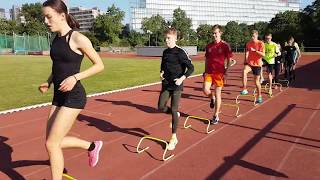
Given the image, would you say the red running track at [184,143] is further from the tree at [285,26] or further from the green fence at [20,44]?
the tree at [285,26]

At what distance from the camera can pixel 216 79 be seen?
27.2ft

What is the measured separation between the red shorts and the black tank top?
4.64 meters

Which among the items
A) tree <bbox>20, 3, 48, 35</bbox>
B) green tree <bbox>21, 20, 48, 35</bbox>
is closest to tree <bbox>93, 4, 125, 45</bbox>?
tree <bbox>20, 3, 48, 35</bbox>

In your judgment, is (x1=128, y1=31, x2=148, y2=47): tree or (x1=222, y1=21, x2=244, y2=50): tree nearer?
(x1=128, y1=31, x2=148, y2=47): tree

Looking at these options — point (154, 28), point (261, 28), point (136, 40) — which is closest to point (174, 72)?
point (154, 28)

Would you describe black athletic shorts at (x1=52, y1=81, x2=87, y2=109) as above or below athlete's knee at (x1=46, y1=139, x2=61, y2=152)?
above

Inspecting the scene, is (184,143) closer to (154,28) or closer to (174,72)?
(174,72)

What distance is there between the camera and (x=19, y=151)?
6.28 metres

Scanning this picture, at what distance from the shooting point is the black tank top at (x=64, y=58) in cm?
399

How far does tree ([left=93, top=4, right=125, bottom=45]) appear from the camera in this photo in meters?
80.5

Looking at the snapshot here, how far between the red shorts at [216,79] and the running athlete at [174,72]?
1.92 m

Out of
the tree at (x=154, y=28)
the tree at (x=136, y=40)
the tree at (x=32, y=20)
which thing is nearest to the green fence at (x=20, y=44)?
the tree at (x=136, y=40)

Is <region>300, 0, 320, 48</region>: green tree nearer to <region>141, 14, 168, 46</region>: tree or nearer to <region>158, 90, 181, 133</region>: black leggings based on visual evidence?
<region>141, 14, 168, 46</region>: tree

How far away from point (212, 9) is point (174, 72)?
5395 inches
